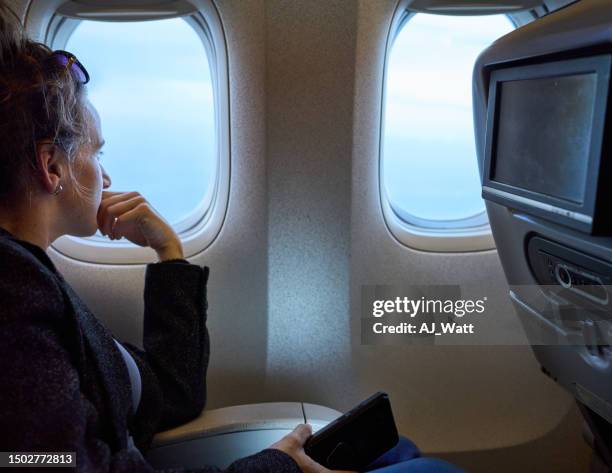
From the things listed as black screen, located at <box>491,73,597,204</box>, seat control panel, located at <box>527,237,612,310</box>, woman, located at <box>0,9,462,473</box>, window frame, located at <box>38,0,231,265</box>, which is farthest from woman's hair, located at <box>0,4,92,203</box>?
seat control panel, located at <box>527,237,612,310</box>

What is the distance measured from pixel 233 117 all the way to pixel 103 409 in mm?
914

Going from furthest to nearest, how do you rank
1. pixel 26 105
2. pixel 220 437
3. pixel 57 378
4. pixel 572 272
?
pixel 220 437
pixel 572 272
pixel 26 105
pixel 57 378

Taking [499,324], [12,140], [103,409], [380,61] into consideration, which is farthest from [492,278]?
[12,140]

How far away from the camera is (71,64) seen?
984 millimetres

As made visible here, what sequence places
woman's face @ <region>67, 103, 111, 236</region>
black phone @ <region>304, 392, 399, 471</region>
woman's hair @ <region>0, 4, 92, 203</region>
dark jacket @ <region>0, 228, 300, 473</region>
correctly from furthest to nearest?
1. black phone @ <region>304, 392, 399, 471</region>
2. woman's face @ <region>67, 103, 111, 236</region>
3. woman's hair @ <region>0, 4, 92, 203</region>
4. dark jacket @ <region>0, 228, 300, 473</region>

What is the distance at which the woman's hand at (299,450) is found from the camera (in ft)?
3.57

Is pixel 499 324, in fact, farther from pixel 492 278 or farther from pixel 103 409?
pixel 103 409

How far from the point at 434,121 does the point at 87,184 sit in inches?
45.5

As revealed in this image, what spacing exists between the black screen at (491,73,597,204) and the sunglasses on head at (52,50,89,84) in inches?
30.3

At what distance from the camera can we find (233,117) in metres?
1.58

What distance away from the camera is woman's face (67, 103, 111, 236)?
1021 millimetres

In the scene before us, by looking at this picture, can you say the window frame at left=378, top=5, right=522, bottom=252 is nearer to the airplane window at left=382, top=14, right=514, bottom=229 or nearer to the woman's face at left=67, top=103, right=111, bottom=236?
the airplane window at left=382, top=14, right=514, bottom=229

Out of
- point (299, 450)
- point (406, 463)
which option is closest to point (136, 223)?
point (299, 450)

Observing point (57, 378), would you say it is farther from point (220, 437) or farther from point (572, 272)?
point (572, 272)
